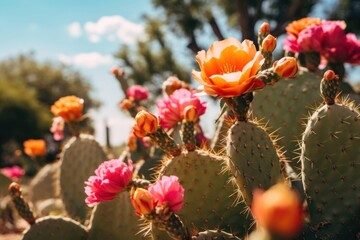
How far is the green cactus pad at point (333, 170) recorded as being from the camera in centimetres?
134

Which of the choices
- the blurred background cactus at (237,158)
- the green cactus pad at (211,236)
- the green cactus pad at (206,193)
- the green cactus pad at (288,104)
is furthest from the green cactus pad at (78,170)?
the green cactus pad at (211,236)

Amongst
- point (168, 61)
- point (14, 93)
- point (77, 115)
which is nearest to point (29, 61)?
point (14, 93)

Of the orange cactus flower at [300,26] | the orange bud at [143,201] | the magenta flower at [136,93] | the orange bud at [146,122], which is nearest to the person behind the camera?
the orange bud at [143,201]

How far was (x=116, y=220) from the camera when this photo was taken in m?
1.71

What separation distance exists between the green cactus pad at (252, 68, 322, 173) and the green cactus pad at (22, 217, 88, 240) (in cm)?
78

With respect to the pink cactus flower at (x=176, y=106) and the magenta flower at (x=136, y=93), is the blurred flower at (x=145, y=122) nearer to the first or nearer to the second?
the pink cactus flower at (x=176, y=106)

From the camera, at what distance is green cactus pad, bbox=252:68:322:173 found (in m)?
1.81

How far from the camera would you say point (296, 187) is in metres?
1.62

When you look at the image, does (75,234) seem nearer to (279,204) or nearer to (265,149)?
(265,149)

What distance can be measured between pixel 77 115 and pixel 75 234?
0.62 metres

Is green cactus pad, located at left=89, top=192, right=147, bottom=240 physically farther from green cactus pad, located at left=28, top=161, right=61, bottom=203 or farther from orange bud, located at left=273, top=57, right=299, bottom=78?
green cactus pad, located at left=28, top=161, right=61, bottom=203

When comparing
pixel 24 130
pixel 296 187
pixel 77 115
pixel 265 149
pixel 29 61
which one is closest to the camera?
pixel 265 149

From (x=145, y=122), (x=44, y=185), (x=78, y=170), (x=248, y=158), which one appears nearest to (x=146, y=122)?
(x=145, y=122)

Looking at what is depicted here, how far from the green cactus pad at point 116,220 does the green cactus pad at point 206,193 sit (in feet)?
1.10
